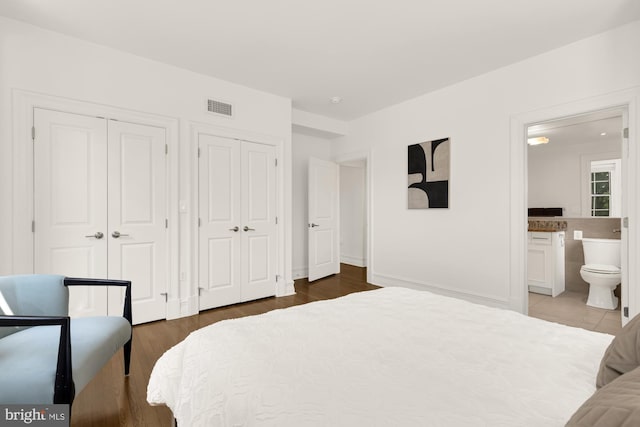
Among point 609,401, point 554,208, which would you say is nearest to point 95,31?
point 609,401

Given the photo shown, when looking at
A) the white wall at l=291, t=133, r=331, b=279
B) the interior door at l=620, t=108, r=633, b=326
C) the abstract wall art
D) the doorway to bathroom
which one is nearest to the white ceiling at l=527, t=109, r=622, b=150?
the doorway to bathroom

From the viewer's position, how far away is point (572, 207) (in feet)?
17.7

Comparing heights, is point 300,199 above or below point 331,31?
below

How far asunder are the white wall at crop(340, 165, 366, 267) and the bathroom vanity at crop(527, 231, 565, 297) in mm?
2911

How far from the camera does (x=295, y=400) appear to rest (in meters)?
0.86

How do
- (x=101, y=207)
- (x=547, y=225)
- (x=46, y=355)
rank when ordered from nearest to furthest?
(x=46, y=355) < (x=101, y=207) < (x=547, y=225)

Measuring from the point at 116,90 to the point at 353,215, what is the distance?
4.66 m

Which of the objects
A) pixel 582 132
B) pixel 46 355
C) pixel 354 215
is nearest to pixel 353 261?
pixel 354 215

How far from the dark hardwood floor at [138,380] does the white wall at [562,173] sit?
4886 mm

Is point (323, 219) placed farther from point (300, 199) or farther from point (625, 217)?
point (625, 217)

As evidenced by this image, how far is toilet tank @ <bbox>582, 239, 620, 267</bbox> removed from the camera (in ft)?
12.2

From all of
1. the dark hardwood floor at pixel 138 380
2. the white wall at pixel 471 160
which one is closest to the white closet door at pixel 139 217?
the dark hardwood floor at pixel 138 380

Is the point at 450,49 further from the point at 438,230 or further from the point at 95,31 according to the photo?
the point at 95,31

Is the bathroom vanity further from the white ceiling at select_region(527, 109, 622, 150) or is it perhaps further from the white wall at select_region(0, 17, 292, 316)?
the white wall at select_region(0, 17, 292, 316)
